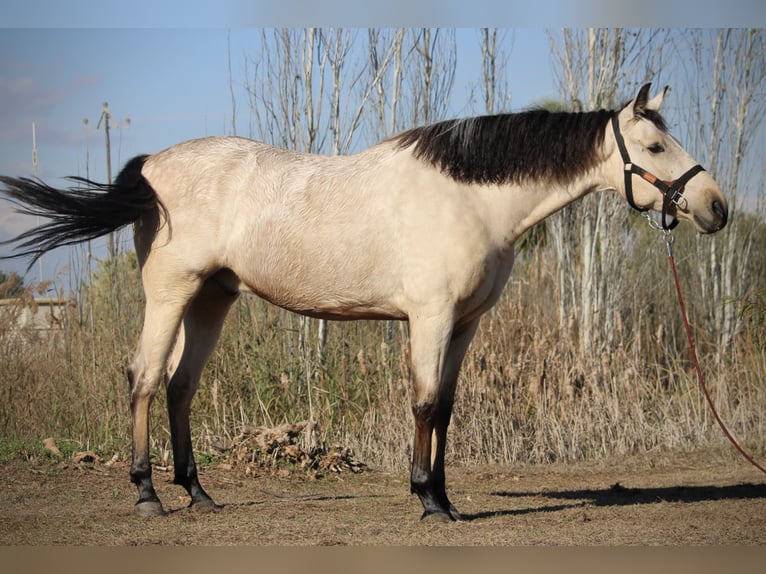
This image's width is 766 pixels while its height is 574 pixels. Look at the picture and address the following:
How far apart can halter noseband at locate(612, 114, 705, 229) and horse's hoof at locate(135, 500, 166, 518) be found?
312cm

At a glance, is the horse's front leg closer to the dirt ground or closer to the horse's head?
the dirt ground

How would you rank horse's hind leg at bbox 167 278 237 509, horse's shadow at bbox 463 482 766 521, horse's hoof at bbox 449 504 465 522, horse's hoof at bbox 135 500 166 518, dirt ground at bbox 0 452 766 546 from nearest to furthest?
dirt ground at bbox 0 452 766 546, horse's hoof at bbox 449 504 465 522, horse's hoof at bbox 135 500 166 518, horse's hind leg at bbox 167 278 237 509, horse's shadow at bbox 463 482 766 521

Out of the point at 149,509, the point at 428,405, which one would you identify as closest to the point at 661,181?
the point at 428,405

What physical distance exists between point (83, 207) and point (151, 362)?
0.97m

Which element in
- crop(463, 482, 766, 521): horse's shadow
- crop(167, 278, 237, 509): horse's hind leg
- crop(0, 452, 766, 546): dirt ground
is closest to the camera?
crop(0, 452, 766, 546): dirt ground

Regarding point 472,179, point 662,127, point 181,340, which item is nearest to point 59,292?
point 181,340

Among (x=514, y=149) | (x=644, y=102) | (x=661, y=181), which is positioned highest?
(x=644, y=102)

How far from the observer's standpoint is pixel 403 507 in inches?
199

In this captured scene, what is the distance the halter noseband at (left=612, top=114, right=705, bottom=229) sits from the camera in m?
4.38

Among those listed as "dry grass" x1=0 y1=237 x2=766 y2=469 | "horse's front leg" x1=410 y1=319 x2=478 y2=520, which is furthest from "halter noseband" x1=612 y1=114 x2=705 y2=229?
"dry grass" x1=0 y1=237 x2=766 y2=469

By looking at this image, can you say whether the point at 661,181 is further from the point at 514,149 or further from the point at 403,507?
the point at 403,507

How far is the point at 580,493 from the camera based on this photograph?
5.64 meters

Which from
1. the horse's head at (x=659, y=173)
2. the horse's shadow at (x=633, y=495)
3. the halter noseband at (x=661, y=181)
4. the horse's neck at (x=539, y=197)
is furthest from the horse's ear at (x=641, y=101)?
the horse's shadow at (x=633, y=495)

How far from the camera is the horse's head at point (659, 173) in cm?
438
